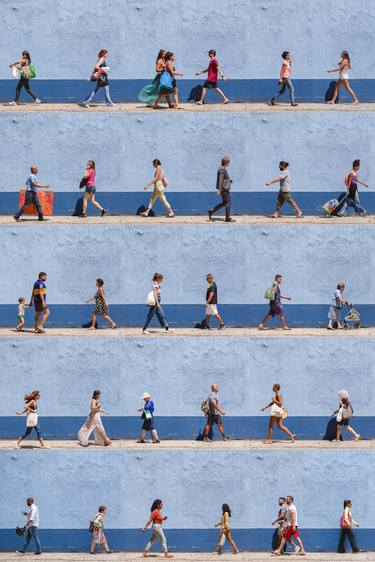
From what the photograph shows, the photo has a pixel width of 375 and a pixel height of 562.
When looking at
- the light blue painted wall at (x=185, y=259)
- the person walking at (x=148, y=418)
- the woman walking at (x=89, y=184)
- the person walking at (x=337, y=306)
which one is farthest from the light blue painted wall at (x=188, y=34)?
the person walking at (x=148, y=418)

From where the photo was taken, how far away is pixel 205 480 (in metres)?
47.0

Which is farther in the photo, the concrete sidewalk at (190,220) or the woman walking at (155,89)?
the woman walking at (155,89)

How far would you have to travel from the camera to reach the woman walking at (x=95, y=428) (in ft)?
154

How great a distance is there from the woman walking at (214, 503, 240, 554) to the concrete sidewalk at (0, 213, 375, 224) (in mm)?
7411

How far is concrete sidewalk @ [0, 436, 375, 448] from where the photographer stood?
1847 inches

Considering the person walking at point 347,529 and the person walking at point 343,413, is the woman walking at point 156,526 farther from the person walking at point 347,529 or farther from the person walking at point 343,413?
the person walking at point 343,413

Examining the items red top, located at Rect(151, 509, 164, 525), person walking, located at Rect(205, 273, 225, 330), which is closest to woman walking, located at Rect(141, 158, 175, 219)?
person walking, located at Rect(205, 273, 225, 330)

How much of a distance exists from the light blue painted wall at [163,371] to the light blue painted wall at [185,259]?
176cm

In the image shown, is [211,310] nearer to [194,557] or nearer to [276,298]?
[276,298]

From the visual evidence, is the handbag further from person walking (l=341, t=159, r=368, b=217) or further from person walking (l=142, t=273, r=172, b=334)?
person walking (l=341, t=159, r=368, b=217)

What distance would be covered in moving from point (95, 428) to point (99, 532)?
99.7 inches

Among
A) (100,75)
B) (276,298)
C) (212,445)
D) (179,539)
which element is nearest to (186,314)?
(276,298)

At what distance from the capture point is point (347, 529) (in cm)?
4653

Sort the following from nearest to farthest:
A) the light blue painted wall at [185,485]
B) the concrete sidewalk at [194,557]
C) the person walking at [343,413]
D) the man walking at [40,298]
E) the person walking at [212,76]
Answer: the concrete sidewalk at [194,557]
the light blue painted wall at [185,485]
the person walking at [343,413]
the man walking at [40,298]
the person walking at [212,76]
